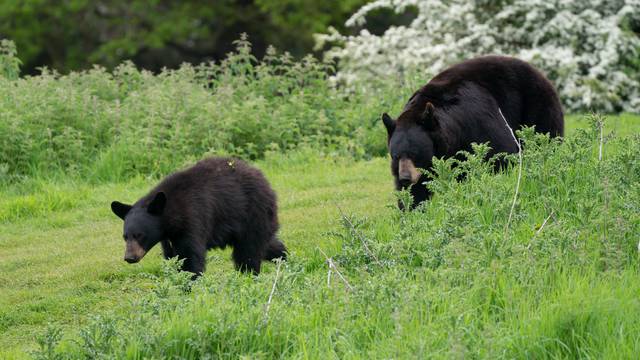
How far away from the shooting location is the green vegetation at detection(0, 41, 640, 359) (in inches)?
Result: 200

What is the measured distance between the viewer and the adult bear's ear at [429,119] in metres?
A: 8.05

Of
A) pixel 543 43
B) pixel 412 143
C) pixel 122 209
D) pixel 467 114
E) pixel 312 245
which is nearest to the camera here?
pixel 122 209

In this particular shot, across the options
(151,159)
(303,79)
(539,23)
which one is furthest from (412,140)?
(539,23)

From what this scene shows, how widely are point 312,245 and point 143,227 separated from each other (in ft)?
5.22

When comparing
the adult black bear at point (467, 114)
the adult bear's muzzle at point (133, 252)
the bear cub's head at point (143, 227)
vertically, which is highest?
the adult black bear at point (467, 114)

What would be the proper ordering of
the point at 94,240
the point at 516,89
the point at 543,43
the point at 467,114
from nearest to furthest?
the point at 467,114, the point at 516,89, the point at 94,240, the point at 543,43

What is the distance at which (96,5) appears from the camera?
2897cm

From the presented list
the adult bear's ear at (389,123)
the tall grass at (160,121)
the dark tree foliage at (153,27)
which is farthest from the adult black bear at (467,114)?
the dark tree foliage at (153,27)

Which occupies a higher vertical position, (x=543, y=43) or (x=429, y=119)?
(x=429, y=119)

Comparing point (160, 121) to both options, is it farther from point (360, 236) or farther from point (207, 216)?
point (360, 236)

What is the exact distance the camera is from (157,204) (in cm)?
717

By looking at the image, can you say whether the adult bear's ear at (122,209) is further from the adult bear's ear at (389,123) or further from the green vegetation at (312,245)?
the adult bear's ear at (389,123)

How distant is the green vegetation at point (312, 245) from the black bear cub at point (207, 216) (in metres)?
0.28

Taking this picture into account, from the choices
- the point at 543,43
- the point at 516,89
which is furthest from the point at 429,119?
the point at 543,43
